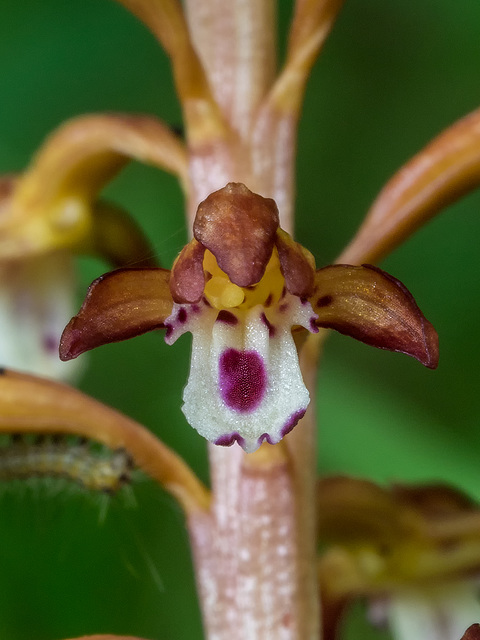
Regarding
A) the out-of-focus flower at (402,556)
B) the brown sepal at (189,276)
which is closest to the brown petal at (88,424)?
the out-of-focus flower at (402,556)

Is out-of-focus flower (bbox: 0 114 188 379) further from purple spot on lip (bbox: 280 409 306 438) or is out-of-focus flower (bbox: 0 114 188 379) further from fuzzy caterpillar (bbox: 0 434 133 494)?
purple spot on lip (bbox: 280 409 306 438)

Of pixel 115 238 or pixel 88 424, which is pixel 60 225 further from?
pixel 88 424

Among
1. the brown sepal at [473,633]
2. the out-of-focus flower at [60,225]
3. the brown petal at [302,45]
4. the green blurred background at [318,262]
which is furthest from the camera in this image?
the green blurred background at [318,262]

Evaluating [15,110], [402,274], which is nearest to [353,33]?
[402,274]

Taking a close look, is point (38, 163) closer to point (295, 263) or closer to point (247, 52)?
point (247, 52)

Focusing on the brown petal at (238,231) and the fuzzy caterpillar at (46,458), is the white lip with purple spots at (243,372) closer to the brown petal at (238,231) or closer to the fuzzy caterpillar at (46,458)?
the brown petal at (238,231)
